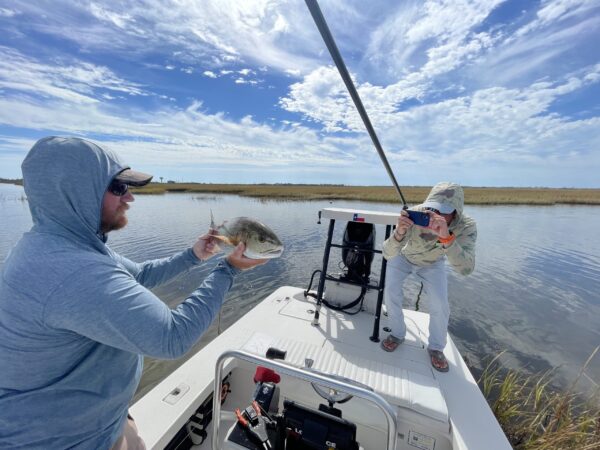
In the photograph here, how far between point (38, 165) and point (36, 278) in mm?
499

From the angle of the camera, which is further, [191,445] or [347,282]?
[347,282]

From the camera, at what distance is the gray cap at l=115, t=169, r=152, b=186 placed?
1.41 meters

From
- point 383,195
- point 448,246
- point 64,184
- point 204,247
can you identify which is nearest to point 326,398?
point 204,247

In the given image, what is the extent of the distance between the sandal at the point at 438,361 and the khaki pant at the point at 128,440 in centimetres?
279

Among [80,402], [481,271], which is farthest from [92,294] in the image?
[481,271]

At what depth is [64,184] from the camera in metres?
1.23

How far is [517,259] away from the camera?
12461 millimetres

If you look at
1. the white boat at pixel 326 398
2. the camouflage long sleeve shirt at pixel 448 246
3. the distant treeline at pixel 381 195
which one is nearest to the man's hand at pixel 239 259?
the white boat at pixel 326 398

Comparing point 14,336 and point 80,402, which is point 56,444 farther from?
point 14,336

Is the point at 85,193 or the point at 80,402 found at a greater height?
the point at 85,193

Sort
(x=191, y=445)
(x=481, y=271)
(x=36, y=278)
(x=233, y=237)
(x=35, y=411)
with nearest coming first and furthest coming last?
1. (x=36, y=278)
2. (x=35, y=411)
3. (x=233, y=237)
4. (x=191, y=445)
5. (x=481, y=271)

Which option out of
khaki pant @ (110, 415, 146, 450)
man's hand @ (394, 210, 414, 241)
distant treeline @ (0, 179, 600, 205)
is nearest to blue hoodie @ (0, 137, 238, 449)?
khaki pant @ (110, 415, 146, 450)

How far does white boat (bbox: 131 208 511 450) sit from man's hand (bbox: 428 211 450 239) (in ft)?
1.92

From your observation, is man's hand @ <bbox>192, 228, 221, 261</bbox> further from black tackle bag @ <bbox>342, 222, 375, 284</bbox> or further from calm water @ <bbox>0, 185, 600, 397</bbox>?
black tackle bag @ <bbox>342, 222, 375, 284</bbox>
